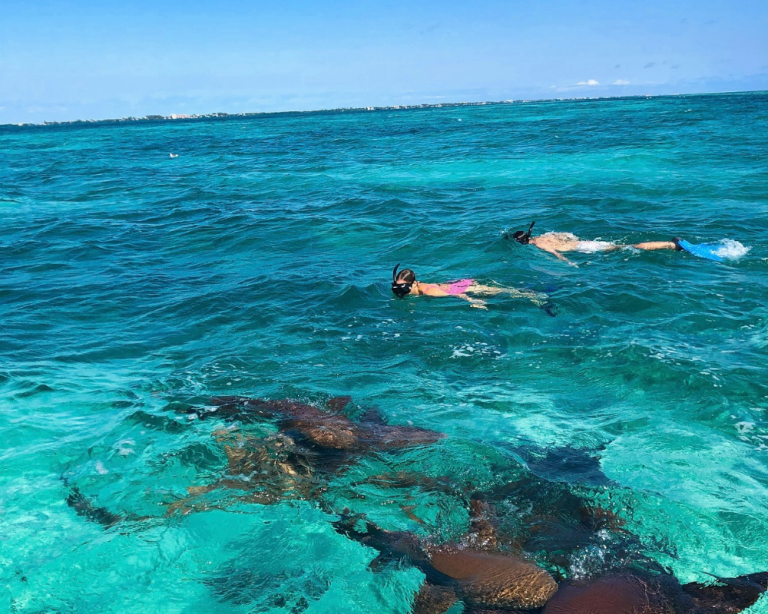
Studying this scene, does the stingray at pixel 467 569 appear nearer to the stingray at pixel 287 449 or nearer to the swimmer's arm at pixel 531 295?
the stingray at pixel 287 449

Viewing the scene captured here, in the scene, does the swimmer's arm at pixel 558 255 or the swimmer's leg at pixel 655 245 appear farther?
the swimmer's leg at pixel 655 245

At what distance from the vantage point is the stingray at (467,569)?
14.8 ft

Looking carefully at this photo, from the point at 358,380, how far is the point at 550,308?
4228 mm

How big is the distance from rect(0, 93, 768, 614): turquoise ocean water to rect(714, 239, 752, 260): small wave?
30 centimetres

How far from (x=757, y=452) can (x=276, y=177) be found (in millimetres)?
26438

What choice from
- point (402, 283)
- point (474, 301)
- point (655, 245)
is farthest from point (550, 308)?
point (655, 245)

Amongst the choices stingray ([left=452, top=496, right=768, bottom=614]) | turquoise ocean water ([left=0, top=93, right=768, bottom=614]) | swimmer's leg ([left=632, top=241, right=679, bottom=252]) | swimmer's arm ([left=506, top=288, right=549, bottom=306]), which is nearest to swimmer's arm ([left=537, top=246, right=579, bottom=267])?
turquoise ocean water ([left=0, top=93, right=768, bottom=614])

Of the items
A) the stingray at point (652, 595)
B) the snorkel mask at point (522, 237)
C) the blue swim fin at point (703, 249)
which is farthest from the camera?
the snorkel mask at point (522, 237)

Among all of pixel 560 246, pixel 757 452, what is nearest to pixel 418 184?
Result: pixel 560 246

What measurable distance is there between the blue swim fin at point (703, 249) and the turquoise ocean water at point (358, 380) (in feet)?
1.12

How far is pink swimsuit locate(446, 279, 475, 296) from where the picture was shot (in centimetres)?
1180

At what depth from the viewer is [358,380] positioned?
879cm

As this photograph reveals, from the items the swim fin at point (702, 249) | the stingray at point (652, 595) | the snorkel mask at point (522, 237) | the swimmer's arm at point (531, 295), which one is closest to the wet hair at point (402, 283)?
the swimmer's arm at point (531, 295)

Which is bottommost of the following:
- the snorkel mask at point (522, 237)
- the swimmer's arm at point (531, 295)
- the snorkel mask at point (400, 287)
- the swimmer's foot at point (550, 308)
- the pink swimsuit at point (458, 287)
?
the swimmer's foot at point (550, 308)
